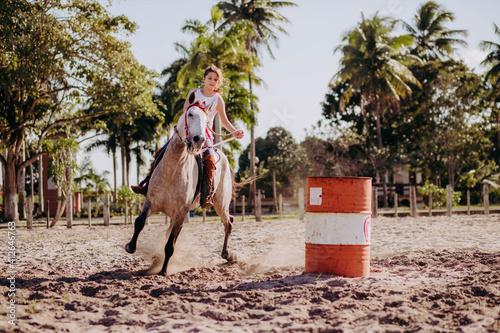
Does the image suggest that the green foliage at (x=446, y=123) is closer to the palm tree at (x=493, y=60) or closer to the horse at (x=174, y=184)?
the palm tree at (x=493, y=60)

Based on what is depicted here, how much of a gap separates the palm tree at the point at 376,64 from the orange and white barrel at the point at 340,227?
1229 inches

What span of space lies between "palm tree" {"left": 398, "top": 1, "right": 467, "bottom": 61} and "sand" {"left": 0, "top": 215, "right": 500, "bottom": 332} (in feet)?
130

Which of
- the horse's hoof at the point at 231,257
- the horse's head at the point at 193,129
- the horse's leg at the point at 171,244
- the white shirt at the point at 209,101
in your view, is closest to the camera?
the horse's head at the point at 193,129

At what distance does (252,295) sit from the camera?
15.8ft

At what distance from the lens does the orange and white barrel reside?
5863mm

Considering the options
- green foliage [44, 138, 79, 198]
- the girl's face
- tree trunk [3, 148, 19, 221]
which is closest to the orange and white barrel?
the girl's face

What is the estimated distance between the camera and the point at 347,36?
39094 millimetres

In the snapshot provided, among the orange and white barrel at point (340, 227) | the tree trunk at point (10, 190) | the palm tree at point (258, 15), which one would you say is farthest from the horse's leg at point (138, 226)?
the palm tree at point (258, 15)

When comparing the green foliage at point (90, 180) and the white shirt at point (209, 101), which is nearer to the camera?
the white shirt at point (209, 101)

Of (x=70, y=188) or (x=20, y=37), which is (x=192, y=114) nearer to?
(x=70, y=188)

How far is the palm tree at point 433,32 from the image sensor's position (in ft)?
142

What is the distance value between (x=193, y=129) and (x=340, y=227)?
2.05m

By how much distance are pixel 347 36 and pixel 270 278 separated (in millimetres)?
35872

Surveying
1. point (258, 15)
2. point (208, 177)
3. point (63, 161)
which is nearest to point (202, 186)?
point (208, 177)
